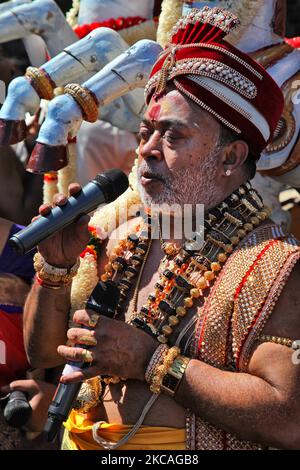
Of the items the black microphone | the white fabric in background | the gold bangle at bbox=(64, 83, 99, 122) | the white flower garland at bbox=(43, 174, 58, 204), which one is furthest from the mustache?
the white fabric in background

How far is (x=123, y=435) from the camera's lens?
3115 millimetres

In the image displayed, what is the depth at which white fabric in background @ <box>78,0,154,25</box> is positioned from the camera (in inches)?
191

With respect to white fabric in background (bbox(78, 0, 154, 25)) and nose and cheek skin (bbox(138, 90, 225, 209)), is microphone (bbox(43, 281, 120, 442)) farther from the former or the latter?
white fabric in background (bbox(78, 0, 154, 25))

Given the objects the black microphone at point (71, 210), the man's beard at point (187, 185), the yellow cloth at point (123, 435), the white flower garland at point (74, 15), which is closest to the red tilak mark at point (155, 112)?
the man's beard at point (187, 185)

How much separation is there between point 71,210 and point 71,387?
550 millimetres

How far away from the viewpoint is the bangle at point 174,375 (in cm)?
294

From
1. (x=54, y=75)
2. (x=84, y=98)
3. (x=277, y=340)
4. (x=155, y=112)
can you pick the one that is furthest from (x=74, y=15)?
(x=277, y=340)

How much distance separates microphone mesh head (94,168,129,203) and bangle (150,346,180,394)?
1.74 ft

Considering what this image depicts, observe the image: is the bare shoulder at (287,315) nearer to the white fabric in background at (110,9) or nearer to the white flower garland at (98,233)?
the white flower garland at (98,233)

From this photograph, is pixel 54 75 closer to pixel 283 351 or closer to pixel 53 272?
pixel 53 272

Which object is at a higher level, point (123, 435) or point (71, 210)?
point (71, 210)

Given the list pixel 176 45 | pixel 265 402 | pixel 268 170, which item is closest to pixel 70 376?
pixel 265 402

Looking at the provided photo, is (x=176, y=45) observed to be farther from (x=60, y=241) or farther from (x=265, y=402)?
(x=265, y=402)
